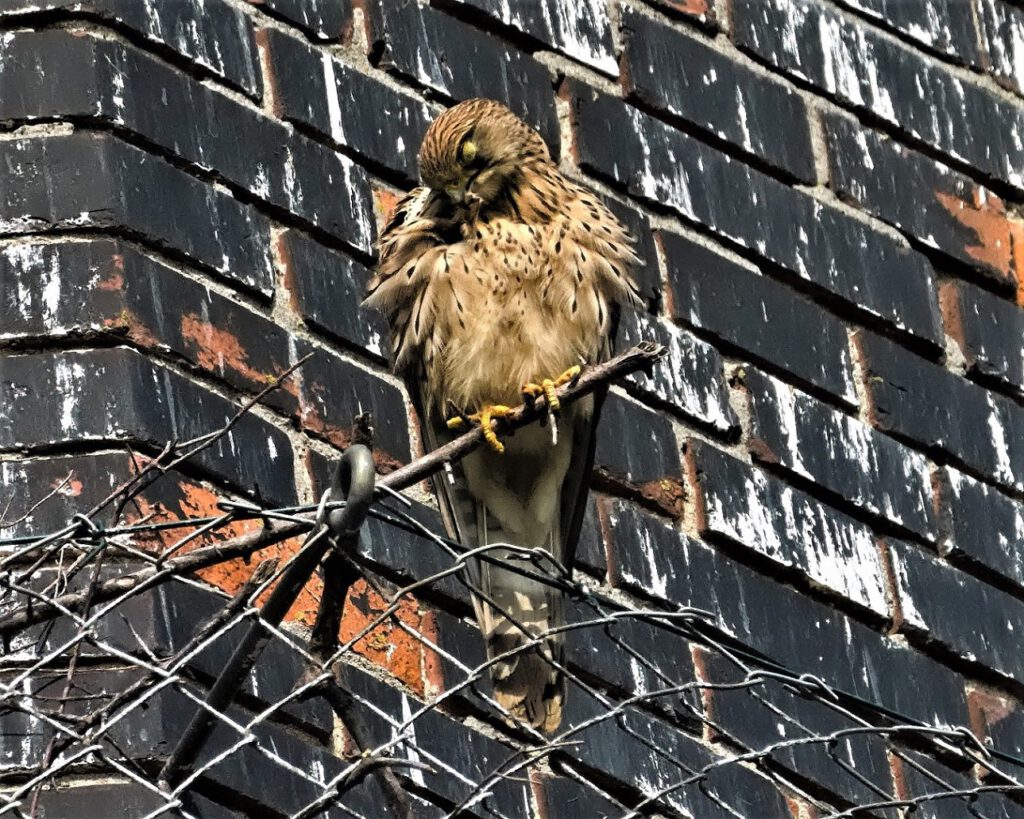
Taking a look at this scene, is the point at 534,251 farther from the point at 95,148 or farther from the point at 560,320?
the point at 95,148

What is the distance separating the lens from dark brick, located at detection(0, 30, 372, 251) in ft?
13.4

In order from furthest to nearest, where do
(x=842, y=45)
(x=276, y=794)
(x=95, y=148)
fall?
(x=842, y=45) → (x=95, y=148) → (x=276, y=794)

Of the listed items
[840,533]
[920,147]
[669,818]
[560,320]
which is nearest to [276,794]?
[669,818]

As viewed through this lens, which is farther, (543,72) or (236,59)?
(543,72)

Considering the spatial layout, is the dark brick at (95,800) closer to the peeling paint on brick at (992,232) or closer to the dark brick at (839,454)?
the dark brick at (839,454)

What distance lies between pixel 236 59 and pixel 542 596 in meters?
1.02

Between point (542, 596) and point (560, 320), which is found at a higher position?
point (560, 320)

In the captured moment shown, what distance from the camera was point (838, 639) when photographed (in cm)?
461

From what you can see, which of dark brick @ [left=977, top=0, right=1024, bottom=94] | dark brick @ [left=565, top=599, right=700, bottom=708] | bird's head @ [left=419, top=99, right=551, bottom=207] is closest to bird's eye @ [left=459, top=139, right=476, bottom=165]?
bird's head @ [left=419, top=99, right=551, bottom=207]

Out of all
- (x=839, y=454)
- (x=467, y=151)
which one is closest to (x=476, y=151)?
(x=467, y=151)

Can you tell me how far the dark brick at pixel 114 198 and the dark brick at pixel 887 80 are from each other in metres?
1.44

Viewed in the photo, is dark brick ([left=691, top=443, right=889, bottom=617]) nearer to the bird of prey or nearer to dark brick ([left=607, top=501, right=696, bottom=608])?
dark brick ([left=607, top=501, right=696, bottom=608])

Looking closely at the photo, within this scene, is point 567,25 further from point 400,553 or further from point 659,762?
point 659,762

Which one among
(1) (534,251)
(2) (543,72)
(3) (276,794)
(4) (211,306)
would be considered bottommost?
(3) (276,794)
